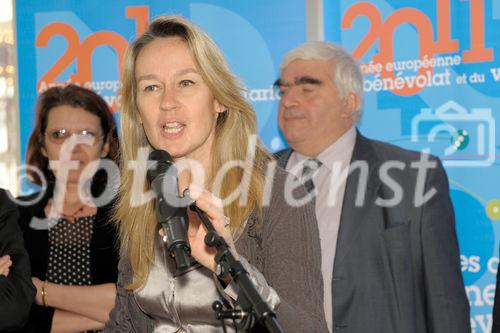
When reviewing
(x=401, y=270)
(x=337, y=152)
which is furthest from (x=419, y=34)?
(x=401, y=270)

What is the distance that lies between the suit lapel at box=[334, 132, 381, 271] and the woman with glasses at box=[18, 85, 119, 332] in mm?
1171

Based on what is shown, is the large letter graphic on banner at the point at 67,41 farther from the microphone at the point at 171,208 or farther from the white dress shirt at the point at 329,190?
the microphone at the point at 171,208

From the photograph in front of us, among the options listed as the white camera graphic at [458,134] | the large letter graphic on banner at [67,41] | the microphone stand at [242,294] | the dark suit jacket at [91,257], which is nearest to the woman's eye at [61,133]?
the dark suit jacket at [91,257]

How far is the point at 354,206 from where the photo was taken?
415cm

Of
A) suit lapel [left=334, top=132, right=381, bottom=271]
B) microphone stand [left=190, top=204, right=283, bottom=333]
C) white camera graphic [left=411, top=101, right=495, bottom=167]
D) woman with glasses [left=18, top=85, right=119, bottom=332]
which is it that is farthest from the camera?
white camera graphic [left=411, top=101, right=495, bottom=167]

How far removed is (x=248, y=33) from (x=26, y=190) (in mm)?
1744

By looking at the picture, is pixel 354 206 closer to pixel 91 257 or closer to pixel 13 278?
pixel 91 257

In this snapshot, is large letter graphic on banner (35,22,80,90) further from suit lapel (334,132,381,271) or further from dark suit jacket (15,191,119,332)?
suit lapel (334,132,381,271)

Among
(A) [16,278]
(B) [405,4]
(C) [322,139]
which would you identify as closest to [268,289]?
(A) [16,278]

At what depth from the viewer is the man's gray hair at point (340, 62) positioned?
4645mm

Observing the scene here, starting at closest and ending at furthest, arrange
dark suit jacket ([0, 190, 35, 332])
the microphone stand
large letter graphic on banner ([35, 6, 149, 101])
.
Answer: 1. the microphone stand
2. dark suit jacket ([0, 190, 35, 332])
3. large letter graphic on banner ([35, 6, 149, 101])

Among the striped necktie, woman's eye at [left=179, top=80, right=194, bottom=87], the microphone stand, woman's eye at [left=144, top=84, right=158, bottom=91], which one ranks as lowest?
the microphone stand

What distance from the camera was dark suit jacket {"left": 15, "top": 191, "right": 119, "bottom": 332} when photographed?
398 cm

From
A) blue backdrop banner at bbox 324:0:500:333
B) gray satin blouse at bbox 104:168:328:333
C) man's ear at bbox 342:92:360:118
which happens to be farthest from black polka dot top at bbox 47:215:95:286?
blue backdrop banner at bbox 324:0:500:333
